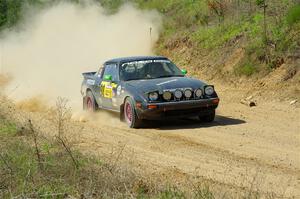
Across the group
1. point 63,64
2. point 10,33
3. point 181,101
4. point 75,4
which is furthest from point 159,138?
point 10,33

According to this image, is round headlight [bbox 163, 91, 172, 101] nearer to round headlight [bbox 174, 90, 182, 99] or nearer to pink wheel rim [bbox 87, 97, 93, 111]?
round headlight [bbox 174, 90, 182, 99]

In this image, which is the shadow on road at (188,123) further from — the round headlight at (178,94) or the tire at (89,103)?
the tire at (89,103)

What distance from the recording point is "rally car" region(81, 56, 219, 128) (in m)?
11.6

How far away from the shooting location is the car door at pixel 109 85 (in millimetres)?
13000

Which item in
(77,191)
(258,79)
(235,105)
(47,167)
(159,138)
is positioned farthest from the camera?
(258,79)

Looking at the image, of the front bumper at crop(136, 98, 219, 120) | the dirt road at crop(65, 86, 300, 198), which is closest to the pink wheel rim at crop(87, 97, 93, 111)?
the dirt road at crop(65, 86, 300, 198)

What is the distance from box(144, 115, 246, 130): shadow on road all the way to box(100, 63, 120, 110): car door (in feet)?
3.54

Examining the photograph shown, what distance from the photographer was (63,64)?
26344mm

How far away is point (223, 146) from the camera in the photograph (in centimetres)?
979

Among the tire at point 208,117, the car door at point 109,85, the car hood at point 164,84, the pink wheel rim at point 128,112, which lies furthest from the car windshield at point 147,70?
the tire at point 208,117

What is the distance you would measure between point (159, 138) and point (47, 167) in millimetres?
3896

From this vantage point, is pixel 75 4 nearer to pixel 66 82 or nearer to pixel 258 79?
pixel 66 82

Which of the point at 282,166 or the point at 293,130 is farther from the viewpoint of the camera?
the point at 293,130

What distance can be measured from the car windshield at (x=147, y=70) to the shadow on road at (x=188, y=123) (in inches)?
39.9
